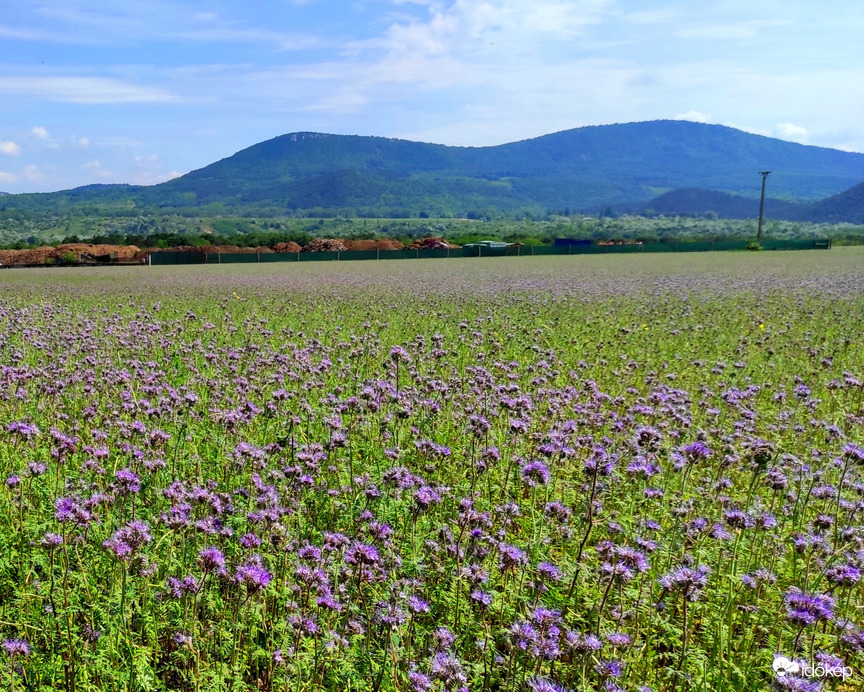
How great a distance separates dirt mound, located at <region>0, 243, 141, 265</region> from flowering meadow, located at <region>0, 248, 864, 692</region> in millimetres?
50577

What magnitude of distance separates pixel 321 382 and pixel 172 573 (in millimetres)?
3900

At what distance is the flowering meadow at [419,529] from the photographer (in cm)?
304

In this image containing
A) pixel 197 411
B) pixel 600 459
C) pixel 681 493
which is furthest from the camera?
pixel 197 411

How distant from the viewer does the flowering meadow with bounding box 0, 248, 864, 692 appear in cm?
304

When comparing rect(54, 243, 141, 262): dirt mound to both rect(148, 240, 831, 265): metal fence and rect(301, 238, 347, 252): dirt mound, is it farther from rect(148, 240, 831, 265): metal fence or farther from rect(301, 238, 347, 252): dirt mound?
rect(301, 238, 347, 252): dirt mound

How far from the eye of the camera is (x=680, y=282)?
79.0 feet

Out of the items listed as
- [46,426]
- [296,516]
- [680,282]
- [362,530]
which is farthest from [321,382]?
[680,282]

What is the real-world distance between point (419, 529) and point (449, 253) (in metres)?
65.9

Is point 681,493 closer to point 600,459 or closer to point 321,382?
point 600,459

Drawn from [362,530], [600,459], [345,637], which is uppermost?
[600,459]

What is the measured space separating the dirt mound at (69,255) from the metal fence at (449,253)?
9.32ft

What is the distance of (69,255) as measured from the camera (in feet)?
172

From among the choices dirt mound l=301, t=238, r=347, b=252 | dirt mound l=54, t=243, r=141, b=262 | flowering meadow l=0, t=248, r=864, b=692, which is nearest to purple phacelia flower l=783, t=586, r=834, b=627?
flowering meadow l=0, t=248, r=864, b=692

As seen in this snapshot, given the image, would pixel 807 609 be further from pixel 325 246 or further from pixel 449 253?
pixel 325 246
